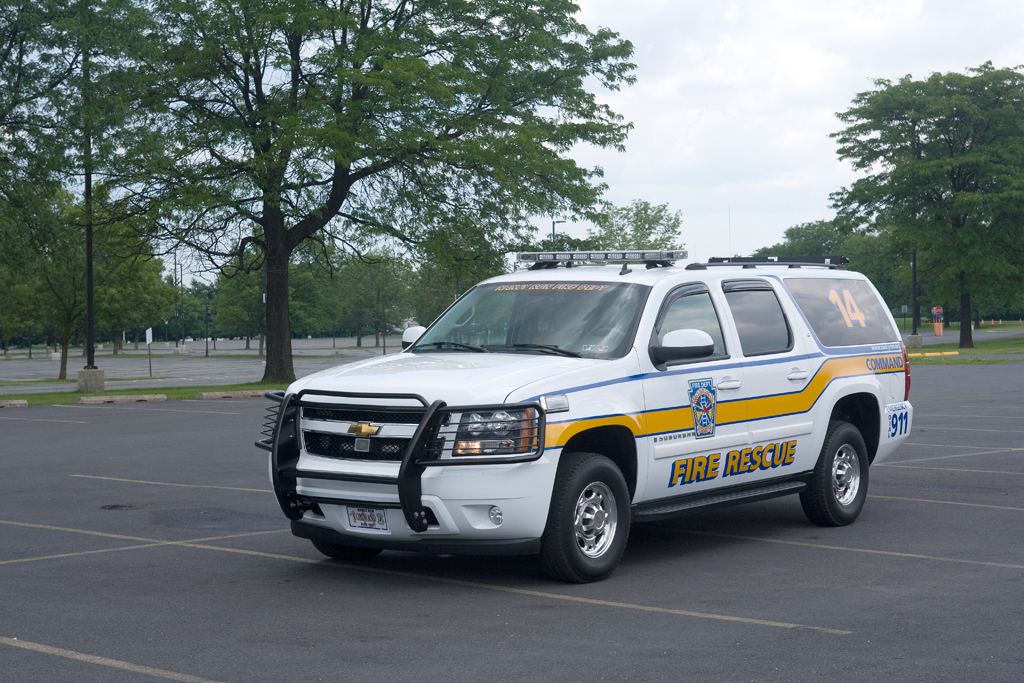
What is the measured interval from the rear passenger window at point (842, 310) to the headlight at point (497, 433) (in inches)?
140

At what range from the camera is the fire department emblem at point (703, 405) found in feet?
25.7

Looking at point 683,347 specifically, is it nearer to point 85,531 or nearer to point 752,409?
point 752,409

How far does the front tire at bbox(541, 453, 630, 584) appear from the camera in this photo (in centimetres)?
684

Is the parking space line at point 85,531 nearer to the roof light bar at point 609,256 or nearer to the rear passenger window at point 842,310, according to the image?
the roof light bar at point 609,256

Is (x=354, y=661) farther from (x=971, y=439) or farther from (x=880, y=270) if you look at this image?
(x=880, y=270)

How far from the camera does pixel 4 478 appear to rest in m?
12.7

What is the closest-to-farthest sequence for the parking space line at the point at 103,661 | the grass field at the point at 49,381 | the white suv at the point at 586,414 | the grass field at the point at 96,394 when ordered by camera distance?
1. the parking space line at the point at 103,661
2. the white suv at the point at 586,414
3. the grass field at the point at 96,394
4. the grass field at the point at 49,381

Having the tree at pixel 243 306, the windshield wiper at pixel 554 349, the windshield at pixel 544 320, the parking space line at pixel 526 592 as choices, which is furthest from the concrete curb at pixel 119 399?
the tree at pixel 243 306

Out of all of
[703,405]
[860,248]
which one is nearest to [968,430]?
[703,405]

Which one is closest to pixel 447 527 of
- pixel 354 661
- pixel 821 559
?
pixel 354 661

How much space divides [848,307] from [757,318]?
1.49m

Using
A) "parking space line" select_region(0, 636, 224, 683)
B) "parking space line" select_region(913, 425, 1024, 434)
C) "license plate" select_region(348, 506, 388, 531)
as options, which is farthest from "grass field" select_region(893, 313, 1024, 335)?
"parking space line" select_region(0, 636, 224, 683)

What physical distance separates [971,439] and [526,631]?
38.0ft

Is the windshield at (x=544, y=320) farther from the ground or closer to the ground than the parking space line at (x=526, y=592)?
farther from the ground
